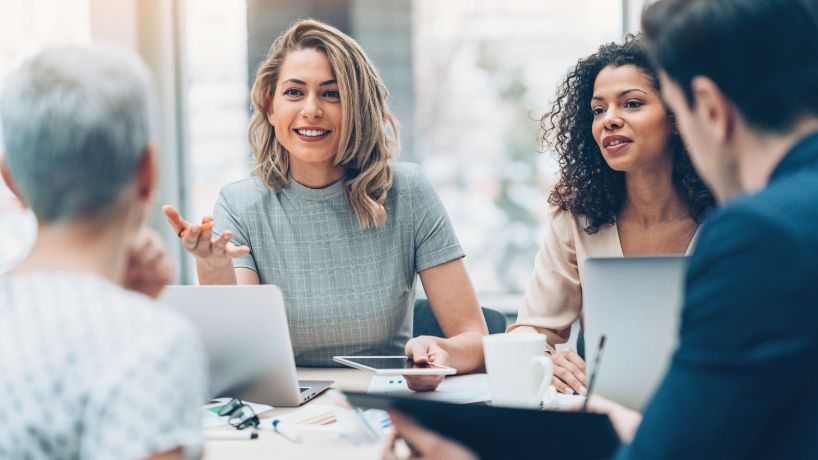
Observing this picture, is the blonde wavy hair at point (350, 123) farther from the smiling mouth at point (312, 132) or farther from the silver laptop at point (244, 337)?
the silver laptop at point (244, 337)

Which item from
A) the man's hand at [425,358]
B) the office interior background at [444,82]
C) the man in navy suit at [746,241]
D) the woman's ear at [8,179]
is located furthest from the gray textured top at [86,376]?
the office interior background at [444,82]

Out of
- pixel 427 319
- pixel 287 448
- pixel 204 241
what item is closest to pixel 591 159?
pixel 427 319

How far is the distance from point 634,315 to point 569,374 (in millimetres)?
347

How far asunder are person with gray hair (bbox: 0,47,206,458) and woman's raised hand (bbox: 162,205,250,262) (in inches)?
36.0

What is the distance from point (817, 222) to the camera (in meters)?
0.83

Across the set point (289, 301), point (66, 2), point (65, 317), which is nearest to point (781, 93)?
point (65, 317)

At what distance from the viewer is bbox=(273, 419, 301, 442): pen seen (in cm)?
139

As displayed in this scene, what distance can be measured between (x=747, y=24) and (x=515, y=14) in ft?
9.72

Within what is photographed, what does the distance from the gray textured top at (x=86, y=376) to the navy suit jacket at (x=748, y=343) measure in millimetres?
486

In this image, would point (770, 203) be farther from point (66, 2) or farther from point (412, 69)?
point (66, 2)

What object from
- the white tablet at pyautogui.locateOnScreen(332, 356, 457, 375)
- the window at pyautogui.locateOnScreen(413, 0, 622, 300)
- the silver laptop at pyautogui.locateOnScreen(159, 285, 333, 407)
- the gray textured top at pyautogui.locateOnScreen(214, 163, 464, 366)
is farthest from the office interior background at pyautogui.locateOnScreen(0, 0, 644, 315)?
the silver laptop at pyautogui.locateOnScreen(159, 285, 333, 407)

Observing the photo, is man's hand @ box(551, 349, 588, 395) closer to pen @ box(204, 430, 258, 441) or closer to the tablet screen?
the tablet screen

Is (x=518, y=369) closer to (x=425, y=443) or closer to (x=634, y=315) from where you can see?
(x=634, y=315)

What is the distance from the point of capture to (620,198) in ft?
7.33
